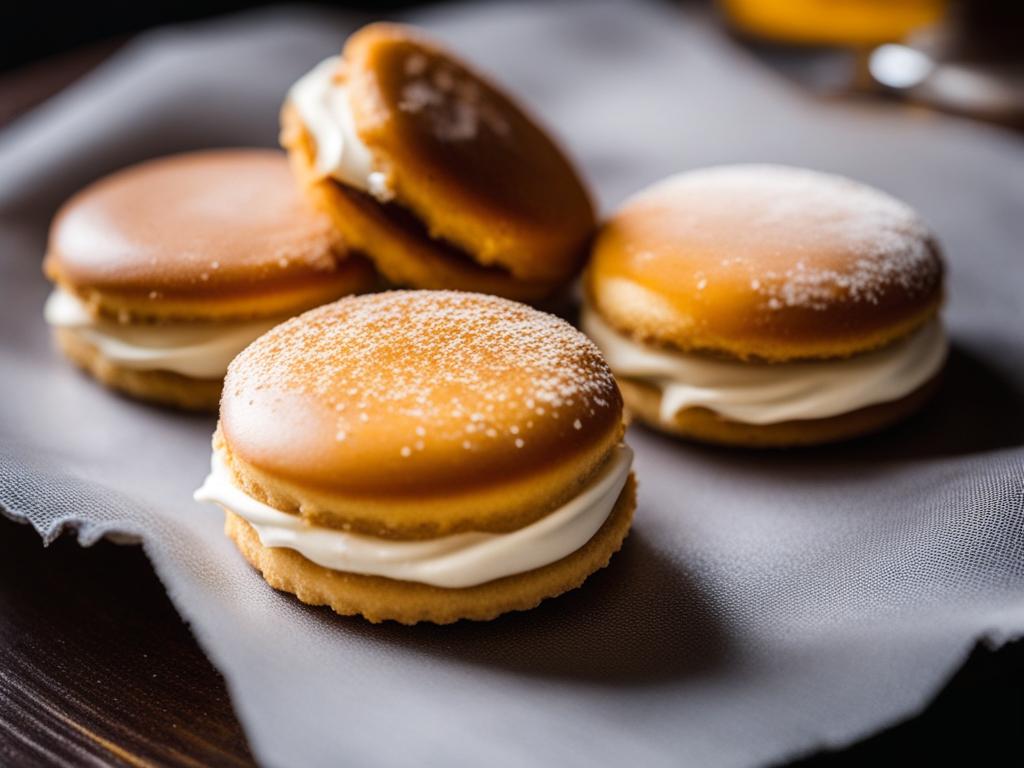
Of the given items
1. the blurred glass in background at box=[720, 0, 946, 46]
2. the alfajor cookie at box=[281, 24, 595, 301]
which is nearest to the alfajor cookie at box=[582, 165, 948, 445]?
the alfajor cookie at box=[281, 24, 595, 301]

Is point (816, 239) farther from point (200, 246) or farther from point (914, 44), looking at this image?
point (914, 44)

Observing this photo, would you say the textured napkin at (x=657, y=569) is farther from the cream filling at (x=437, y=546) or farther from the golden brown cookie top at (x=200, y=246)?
the golden brown cookie top at (x=200, y=246)

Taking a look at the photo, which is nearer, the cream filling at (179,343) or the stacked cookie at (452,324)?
the stacked cookie at (452,324)

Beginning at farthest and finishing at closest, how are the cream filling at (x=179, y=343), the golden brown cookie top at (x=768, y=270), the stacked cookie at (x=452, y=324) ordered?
the cream filling at (x=179, y=343) → the golden brown cookie top at (x=768, y=270) → the stacked cookie at (x=452, y=324)

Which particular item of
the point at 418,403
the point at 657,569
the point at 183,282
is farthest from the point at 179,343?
the point at 657,569

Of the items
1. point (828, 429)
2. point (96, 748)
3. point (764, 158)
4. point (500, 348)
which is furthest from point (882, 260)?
point (96, 748)

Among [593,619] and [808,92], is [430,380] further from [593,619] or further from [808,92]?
[808,92]

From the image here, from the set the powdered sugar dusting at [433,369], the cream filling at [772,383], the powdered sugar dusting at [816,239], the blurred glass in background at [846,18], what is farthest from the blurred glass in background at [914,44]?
the powdered sugar dusting at [433,369]
